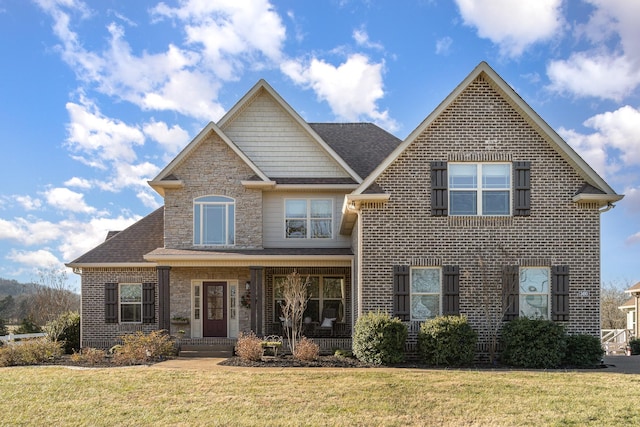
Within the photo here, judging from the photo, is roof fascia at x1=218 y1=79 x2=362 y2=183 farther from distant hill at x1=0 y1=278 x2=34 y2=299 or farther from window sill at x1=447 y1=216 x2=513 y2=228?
distant hill at x1=0 y1=278 x2=34 y2=299

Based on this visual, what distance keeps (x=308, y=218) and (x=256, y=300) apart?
3860 millimetres

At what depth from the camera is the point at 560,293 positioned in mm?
15430

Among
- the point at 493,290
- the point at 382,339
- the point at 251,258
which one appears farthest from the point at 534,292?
the point at 251,258

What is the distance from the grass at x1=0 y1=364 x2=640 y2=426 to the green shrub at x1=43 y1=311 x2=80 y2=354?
24.0 ft

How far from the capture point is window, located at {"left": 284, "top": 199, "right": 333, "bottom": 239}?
69.2ft

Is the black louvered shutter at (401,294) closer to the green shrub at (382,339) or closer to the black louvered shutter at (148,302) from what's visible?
the green shrub at (382,339)

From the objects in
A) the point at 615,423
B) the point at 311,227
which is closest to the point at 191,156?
the point at 311,227

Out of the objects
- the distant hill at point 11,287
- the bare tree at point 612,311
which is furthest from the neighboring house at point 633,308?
the distant hill at point 11,287

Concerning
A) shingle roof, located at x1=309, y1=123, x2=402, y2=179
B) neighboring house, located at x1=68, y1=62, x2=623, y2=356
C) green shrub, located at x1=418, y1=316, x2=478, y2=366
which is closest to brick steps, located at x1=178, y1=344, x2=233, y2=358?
neighboring house, located at x1=68, y1=62, x2=623, y2=356

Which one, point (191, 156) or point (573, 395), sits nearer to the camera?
point (573, 395)

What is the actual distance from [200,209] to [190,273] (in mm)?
2465

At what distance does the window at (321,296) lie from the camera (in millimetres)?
21266

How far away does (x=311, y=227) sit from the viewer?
69.3ft

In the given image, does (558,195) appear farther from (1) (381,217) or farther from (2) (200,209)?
(2) (200,209)
